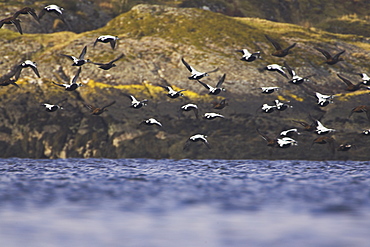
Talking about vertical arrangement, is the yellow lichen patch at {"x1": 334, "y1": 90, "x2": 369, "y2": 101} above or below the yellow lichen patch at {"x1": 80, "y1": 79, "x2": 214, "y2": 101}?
above

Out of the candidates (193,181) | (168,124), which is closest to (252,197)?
(193,181)

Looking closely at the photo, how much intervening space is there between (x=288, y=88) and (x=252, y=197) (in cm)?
1598

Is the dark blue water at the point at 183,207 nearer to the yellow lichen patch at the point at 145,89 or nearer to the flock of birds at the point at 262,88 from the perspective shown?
the flock of birds at the point at 262,88

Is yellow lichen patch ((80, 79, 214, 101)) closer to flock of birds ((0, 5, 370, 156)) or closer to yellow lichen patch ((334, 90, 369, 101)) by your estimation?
flock of birds ((0, 5, 370, 156))

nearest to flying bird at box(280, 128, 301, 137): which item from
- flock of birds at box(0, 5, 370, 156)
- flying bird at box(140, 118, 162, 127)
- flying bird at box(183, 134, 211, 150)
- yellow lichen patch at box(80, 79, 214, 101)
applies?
flock of birds at box(0, 5, 370, 156)

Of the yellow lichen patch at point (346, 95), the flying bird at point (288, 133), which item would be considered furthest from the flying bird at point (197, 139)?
the yellow lichen patch at point (346, 95)

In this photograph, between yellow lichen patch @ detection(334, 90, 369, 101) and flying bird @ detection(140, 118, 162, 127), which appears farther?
yellow lichen patch @ detection(334, 90, 369, 101)

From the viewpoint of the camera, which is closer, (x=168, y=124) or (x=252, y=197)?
(x=252, y=197)

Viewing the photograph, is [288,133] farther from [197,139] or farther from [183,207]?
[183,207]

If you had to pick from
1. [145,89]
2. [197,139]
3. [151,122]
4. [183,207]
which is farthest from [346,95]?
[183,207]

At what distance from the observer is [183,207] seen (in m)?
12.7

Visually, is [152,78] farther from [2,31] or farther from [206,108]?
[2,31]

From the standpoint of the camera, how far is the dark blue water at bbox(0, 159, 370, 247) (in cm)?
975

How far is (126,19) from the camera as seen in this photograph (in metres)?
35.1
